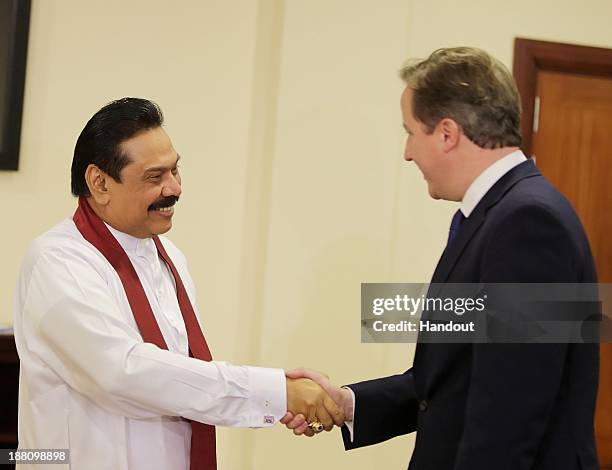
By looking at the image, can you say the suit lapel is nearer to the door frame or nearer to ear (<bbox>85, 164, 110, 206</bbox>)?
ear (<bbox>85, 164, 110, 206</bbox>)

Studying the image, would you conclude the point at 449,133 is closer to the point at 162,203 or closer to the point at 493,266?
the point at 493,266

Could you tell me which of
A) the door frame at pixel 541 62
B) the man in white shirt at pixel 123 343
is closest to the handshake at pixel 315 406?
the man in white shirt at pixel 123 343

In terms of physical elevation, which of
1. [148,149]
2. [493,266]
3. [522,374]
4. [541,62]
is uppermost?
[541,62]

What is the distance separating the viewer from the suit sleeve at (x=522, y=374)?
67.5 inches

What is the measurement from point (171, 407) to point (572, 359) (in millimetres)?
997

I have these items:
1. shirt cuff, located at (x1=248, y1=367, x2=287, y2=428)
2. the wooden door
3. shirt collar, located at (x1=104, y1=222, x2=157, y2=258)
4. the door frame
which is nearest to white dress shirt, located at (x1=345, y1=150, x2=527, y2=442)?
shirt cuff, located at (x1=248, y1=367, x2=287, y2=428)

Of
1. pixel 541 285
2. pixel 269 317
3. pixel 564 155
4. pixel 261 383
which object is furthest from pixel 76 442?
pixel 564 155

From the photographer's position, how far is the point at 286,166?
364cm

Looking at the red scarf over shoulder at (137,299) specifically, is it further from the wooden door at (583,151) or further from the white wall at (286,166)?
the wooden door at (583,151)

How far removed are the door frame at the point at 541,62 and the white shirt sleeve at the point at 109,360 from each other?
2.20 metres

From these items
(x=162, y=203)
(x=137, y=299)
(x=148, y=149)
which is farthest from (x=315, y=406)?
(x=148, y=149)

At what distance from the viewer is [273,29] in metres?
3.74

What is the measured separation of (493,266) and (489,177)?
0.26 meters

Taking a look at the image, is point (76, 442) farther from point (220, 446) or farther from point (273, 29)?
point (273, 29)
